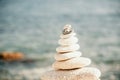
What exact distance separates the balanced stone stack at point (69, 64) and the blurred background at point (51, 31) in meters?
3.86

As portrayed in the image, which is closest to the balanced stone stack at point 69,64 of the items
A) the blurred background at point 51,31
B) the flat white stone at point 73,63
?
the flat white stone at point 73,63

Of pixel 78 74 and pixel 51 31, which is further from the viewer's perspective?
pixel 51 31

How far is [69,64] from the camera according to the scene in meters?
2.68

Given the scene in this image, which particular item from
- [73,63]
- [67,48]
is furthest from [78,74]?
[67,48]

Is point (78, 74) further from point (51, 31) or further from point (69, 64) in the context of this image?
point (51, 31)

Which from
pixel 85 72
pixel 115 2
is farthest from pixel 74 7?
pixel 85 72

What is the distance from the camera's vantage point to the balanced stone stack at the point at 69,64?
2648 mm

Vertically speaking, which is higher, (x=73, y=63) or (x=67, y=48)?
(x=67, y=48)

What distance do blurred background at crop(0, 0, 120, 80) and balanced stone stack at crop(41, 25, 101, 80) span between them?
3858mm

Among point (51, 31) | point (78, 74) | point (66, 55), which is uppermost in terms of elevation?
point (51, 31)

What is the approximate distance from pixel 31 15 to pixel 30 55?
1102 mm

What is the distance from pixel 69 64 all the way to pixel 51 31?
202 inches

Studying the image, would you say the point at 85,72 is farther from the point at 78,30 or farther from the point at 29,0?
the point at 29,0

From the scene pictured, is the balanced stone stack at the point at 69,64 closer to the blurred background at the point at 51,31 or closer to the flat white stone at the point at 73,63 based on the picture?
the flat white stone at the point at 73,63
